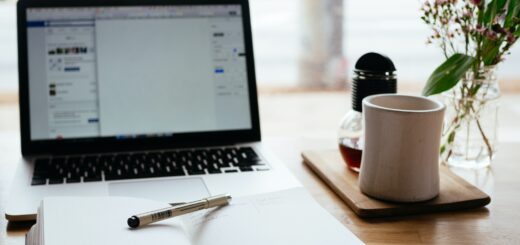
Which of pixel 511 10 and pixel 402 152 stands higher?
pixel 511 10

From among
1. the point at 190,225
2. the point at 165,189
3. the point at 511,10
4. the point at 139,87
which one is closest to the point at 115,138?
the point at 139,87

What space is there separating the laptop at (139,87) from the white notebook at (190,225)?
0.62 feet

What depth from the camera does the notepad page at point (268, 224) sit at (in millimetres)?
754

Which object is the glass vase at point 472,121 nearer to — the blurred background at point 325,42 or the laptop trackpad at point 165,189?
the laptop trackpad at point 165,189

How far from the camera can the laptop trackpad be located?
913 mm

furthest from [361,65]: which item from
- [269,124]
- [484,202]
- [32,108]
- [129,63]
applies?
[269,124]

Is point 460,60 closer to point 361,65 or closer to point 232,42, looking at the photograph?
point 361,65

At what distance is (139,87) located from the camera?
3.71 ft

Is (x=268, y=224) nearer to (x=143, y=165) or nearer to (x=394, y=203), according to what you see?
(x=394, y=203)

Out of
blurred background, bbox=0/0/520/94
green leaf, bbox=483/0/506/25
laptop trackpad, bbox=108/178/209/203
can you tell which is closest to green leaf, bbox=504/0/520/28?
green leaf, bbox=483/0/506/25

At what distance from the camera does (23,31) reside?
1.10m

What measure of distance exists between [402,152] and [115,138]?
53 cm

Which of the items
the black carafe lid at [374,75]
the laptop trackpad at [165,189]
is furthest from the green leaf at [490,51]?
the laptop trackpad at [165,189]

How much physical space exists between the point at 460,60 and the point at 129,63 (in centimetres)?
58
